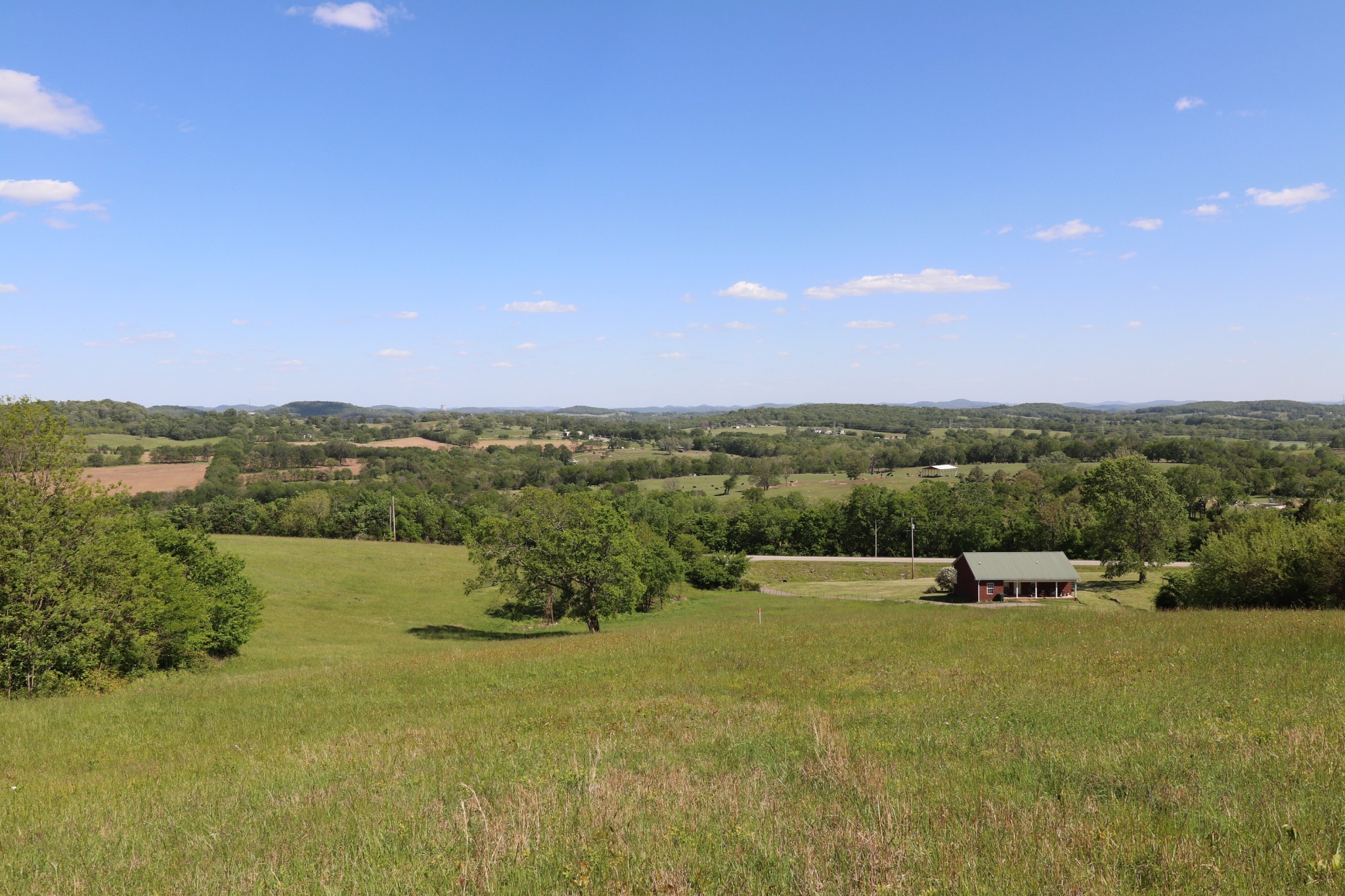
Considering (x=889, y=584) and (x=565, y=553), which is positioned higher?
(x=565, y=553)

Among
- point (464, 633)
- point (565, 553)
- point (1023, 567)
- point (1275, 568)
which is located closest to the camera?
point (1275, 568)

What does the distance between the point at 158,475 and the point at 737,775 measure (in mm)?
158572

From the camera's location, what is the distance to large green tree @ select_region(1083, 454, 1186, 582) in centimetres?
6900

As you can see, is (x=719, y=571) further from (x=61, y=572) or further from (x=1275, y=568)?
(x=61, y=572)

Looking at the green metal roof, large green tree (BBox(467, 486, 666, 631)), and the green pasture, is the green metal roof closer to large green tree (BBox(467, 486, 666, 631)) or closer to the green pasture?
large green tree (BBox(467, 486, 666, 631))

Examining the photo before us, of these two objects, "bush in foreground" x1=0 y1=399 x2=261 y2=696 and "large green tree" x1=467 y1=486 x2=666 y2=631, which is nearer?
"bush in foreground" x1=0 y1=399 x2=261 y2=696

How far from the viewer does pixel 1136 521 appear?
228 ft

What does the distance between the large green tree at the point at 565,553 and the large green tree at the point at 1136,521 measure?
178 ft

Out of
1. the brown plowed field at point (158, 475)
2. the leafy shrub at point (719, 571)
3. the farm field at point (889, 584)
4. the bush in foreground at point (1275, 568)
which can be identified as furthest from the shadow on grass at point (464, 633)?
the brown plowed field at point (158, 475)

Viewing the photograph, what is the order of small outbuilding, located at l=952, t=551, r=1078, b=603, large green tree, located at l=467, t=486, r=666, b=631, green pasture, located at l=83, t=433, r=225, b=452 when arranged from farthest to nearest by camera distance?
green pasture, located at l=83, t=433, r=225, b=452
small outbuilding, located at l=952, t=551, r=1078, b=603
large green tree, located at l=467, t=486, r=666, b=631

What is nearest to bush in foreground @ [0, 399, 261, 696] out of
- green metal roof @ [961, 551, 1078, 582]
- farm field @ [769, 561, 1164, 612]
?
farm field @ [769, 561, 1164, 612]

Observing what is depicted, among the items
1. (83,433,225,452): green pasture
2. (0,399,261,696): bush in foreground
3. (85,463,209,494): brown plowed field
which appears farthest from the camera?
(83,433,225,452): green pasture

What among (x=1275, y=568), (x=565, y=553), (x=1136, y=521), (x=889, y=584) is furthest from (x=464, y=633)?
(x=1136, y=521)

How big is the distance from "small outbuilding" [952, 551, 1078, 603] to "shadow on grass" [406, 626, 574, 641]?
4225 centimetres
